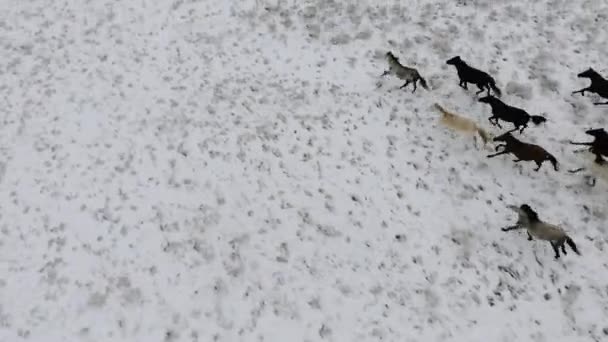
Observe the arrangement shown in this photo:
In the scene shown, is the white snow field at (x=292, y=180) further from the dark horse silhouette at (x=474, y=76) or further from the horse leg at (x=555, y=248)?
the dark horse silhouette at (x=474, y=76)

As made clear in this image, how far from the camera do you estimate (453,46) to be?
12023mm

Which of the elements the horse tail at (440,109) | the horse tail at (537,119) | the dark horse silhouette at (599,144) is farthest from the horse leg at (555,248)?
the horse tail at (440,109)

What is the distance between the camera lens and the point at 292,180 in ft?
31.0

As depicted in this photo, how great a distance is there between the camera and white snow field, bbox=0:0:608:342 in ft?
24.9

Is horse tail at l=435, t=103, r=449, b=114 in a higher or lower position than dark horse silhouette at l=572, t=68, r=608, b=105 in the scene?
lower

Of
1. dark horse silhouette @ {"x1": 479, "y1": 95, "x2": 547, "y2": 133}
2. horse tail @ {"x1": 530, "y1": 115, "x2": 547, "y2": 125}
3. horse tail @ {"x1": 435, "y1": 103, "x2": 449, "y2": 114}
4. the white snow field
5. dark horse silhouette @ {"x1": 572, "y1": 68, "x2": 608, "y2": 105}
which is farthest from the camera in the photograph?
horse tail @ {"x1": 435, "y1": 103, "x2": 449, "y2": 114}

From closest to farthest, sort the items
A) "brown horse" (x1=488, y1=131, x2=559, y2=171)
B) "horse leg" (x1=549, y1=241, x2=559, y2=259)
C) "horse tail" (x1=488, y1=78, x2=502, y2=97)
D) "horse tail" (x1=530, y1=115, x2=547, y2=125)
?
"horse leg" (x1=549, y1=241, x2=559, y2=259)
"brown horse" (x1=488, y1=131, x2=559, y2=171)
"horse tail" (x1=530, y1=115, x2=547, y2=125)
"horse tail" (x1=488, y1=78, x2=502, y2=97)

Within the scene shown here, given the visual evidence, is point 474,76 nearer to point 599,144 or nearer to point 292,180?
point 599,144

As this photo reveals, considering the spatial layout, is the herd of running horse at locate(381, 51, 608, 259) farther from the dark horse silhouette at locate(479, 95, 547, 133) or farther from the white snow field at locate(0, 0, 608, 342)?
the white snow field at locate(0, 0, 608, 342)

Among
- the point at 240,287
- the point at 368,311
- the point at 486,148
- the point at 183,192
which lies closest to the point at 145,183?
the point at 183,192

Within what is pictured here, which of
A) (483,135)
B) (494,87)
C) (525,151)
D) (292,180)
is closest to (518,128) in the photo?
(483,135)

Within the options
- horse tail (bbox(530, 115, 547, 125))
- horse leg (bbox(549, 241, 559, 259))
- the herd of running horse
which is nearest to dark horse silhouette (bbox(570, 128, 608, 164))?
the herd of running horse

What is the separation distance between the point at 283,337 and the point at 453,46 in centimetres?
754

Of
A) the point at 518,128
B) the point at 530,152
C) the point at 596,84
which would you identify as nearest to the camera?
the point at 530,152
